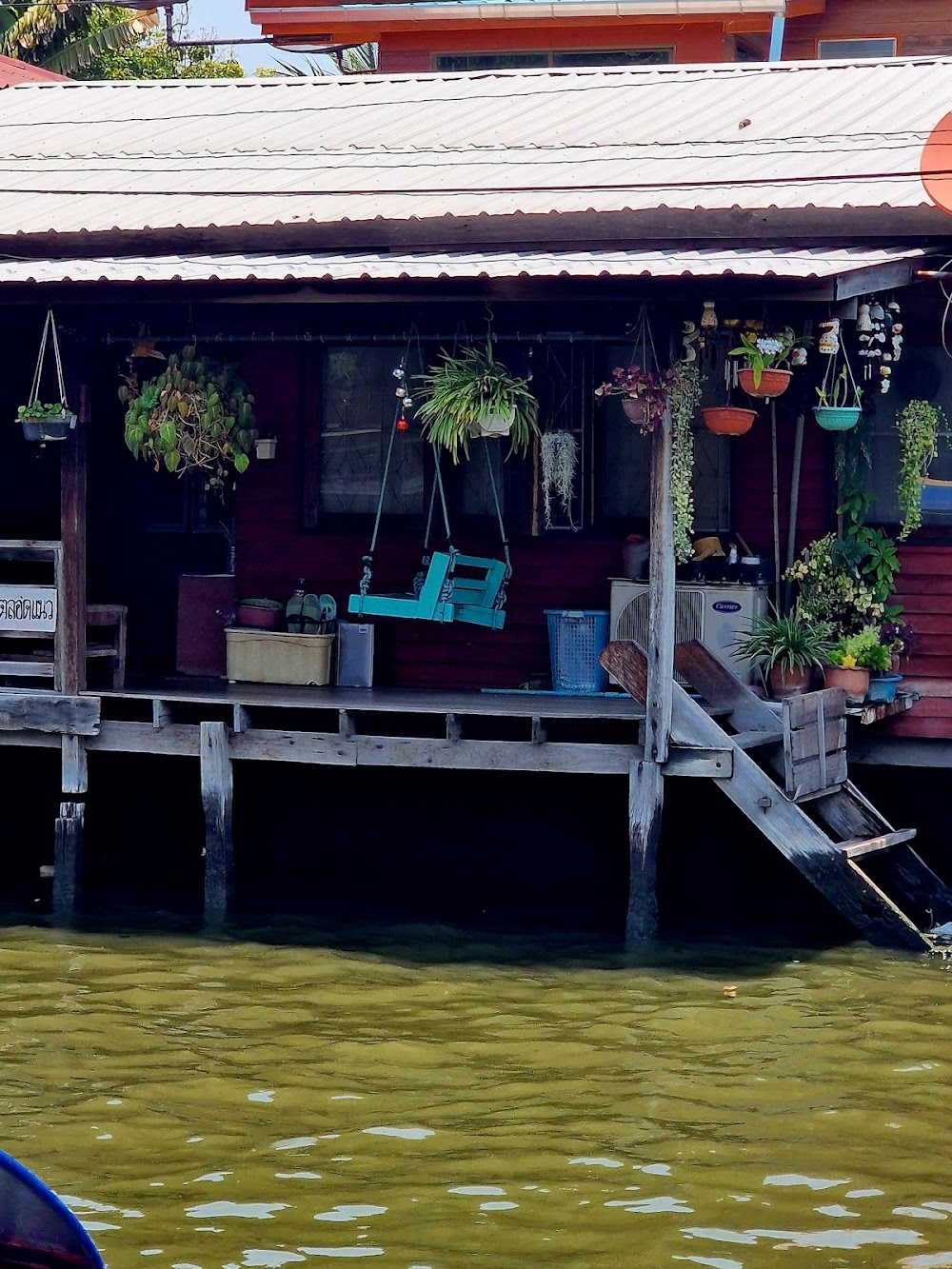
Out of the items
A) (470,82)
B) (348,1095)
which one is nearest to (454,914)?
(348,1095)

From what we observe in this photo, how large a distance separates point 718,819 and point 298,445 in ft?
13.6

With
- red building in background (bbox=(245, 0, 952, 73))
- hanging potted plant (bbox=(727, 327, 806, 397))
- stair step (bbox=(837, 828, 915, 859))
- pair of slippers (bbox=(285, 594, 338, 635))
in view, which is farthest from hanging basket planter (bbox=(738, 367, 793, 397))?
red building in background (bbox=(245, 0, 952, 73))

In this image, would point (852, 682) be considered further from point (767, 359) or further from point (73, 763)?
point (73, 763)

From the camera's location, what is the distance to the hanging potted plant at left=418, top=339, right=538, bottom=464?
1094 centimetres

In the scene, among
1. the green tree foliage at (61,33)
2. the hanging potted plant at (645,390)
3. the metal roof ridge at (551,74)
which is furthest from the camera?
the green tree foliage at (61,33)

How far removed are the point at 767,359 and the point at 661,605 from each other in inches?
62.9

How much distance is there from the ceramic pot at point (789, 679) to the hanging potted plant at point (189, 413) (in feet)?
12.0

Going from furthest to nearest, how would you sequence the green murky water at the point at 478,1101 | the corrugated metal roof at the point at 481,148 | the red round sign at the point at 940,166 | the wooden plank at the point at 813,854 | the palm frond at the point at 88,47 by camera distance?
the palm frond at the point at 88,47 → the corrugated metal roof at the point at 481,148 → the red round sign at the point at 940,166 → the wooden plank at the point at 813,854 → the green murky water at the point at 478,1101

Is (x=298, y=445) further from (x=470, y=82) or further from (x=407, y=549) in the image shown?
(x=470, y=82)

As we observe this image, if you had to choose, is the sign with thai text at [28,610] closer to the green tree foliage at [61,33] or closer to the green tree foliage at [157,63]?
the green tree foliage at [61,33]

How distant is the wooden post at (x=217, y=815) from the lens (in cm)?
1140

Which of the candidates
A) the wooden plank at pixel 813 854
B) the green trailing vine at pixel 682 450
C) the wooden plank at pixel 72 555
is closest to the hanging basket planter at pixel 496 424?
the green trailing vine at pixel 682 450

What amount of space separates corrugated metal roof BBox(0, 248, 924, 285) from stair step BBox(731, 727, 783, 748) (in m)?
2.71

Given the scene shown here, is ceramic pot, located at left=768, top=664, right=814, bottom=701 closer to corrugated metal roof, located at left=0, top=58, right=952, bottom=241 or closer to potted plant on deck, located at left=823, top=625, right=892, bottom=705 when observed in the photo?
potted plant on deck, located at left=823, top=625, right=892, bottom=705
